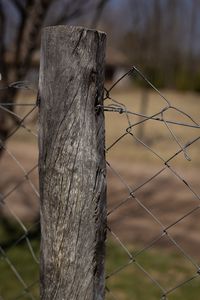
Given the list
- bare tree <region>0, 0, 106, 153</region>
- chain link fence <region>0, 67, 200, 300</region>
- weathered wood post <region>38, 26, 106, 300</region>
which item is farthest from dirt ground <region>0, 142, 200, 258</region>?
weathered wood post <region>38, 26, 106, 300</region>

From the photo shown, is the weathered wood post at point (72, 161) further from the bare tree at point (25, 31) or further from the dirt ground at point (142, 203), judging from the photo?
the bare tree at point (25, 31)

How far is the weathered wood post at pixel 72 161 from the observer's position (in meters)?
1.47

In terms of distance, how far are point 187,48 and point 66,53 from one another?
3809 cm

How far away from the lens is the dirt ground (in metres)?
6.16

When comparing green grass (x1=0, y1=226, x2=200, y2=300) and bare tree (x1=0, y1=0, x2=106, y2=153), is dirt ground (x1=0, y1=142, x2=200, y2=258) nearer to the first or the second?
green grass (x1=0, y1=226, x2=200, y2=300)

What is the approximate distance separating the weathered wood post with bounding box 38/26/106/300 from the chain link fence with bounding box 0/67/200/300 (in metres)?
0.13

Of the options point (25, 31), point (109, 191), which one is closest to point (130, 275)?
point (25, 31)

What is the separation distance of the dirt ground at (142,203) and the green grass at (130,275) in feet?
1.24

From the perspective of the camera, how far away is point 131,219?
6789 mm

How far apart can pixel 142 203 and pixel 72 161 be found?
619 centimetres

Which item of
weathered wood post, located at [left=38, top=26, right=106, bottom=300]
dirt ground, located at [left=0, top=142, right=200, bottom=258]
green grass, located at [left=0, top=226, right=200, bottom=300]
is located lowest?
dirt ground, located at [left=0, top=142, right=200, bottom=258]

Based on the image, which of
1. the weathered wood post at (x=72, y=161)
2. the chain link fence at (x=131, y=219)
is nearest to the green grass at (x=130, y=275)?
the chain link fence at (x=131, y=219)

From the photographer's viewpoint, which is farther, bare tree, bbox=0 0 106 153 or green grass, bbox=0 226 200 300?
bare tree, bbox=0 0 106 153

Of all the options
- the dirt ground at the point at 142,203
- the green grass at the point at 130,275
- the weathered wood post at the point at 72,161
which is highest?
the weathered wood post at the point at 72,161
